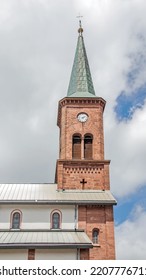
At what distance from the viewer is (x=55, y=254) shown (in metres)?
27.9

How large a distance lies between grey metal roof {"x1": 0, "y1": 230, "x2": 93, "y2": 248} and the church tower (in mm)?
1554

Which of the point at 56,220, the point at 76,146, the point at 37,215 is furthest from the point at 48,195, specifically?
the point at 76,146

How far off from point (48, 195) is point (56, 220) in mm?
2417

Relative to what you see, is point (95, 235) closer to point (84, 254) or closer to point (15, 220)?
point (84, 254)

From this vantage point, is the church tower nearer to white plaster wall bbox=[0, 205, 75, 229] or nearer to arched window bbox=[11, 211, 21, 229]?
white plaster wall bbox=[0, 205, 75, 229]

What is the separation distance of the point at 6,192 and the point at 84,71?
16.4 m

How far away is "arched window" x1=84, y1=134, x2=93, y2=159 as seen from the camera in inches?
1436

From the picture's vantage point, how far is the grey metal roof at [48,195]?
32.0 m

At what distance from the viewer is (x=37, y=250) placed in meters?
28.0

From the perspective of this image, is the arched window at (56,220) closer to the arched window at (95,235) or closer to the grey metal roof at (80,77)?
the arched window at (95,235)

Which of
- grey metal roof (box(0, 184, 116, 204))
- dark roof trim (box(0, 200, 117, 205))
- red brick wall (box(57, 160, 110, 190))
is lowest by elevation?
dark roof trim (box(0, 200, 117, 205))

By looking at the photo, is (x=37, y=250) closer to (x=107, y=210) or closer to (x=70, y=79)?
(x=107, y=210)

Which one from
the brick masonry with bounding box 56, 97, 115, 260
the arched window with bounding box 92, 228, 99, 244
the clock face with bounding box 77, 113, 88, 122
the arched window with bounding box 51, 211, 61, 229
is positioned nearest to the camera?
the brick masonry with bounding box 56, 97, 115, 260

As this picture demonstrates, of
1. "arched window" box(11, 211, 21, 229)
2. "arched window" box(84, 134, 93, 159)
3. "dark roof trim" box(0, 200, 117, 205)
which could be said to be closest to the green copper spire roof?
"arched window" box(84, 134, 93, 159)
